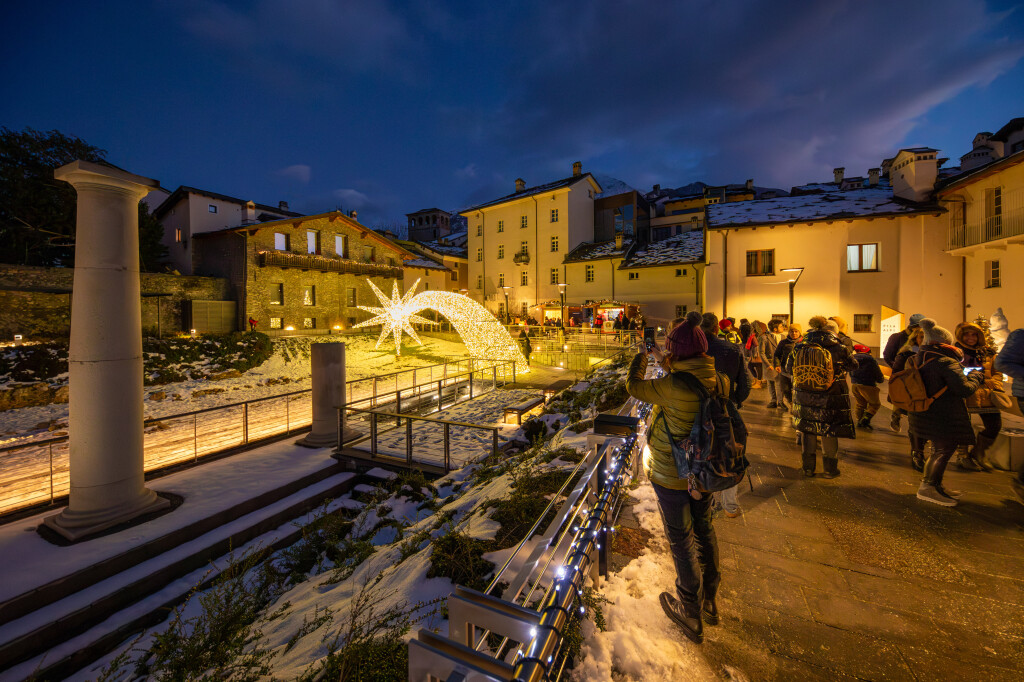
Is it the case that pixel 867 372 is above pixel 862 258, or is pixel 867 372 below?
below

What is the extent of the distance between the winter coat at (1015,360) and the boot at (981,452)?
5.18 feet

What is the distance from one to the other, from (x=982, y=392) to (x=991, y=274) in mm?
18965

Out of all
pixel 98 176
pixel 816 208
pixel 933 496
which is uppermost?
pixel 816 208

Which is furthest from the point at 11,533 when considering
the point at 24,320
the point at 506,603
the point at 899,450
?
the point at 24,320

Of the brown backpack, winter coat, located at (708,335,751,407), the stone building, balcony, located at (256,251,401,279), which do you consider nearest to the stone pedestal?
winter coat, located at (708,335,751,407)

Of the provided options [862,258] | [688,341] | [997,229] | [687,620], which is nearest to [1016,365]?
[688,341]

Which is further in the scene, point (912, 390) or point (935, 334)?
point (935, 334)

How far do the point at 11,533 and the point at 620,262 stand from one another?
31315 mm

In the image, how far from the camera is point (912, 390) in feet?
14.6

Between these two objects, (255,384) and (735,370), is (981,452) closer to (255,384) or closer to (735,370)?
(735,370)

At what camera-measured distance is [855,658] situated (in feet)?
8.09

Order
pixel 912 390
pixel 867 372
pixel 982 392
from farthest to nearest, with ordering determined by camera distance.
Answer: pixel 867 372, pixel 982 392, pixel 912 390

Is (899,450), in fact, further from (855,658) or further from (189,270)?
(189,270)

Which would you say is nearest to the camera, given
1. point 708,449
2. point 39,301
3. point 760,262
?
point 708,449
